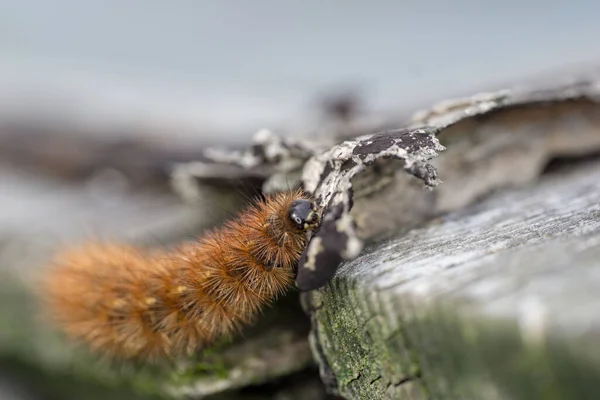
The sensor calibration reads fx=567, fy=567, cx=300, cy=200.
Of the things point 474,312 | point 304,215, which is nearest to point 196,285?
point 304,215

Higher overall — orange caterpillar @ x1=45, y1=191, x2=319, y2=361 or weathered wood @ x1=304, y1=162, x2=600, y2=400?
orange caterpillar @ x1=45, y1=191, x2=319, y2=361

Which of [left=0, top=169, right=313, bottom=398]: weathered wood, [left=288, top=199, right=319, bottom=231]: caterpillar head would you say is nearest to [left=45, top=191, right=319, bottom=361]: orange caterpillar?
[left=288, top=199, right=319, bottom=231]: caterpillar head

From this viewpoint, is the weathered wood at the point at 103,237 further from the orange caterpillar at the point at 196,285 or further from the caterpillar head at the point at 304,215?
the caterpillar head at the point at 304,215

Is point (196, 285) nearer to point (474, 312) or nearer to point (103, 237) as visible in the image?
point (474, 312)

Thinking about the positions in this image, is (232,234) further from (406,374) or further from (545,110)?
(545,110)

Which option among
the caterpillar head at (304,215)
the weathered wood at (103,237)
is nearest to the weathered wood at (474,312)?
the caterpillar head at (304,215)

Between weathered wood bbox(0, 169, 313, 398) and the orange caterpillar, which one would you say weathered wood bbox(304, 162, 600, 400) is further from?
weathered wood bbox(0, 169, 313, 398)
